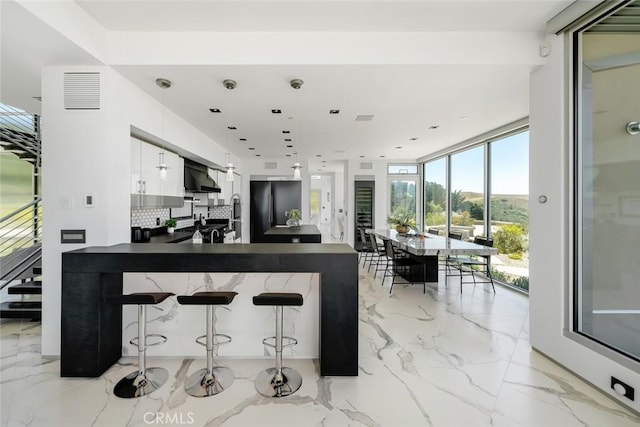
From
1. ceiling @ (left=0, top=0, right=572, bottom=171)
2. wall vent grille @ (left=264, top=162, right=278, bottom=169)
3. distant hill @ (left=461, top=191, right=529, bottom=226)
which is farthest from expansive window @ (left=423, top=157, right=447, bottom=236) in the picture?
wall vent grille @ (left=264, top=162, right=278, bottom=169)

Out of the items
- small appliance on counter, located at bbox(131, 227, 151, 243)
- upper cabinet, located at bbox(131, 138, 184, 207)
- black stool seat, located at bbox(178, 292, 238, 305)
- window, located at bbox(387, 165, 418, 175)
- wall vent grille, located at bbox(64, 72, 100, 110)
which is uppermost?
window, located at bbox(387, 165, 418, 175)

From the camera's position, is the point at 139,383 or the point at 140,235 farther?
the point at 140,235

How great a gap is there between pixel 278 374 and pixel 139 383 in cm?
112

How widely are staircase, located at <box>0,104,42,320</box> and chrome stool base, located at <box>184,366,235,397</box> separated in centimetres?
273

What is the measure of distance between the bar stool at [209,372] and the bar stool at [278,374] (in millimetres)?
273

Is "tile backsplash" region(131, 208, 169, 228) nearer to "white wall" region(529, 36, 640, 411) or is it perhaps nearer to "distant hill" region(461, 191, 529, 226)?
"white wall" region(529, 36, 640, 411)

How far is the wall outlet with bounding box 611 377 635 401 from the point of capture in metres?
2.04

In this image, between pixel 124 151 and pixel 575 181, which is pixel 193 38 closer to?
pixel 124 151

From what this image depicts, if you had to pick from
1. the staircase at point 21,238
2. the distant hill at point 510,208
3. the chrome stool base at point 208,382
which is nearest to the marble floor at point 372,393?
the chrome stool base at point 208,382

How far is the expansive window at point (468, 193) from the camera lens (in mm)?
6176

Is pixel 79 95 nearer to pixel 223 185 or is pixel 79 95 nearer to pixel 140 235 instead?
pixel 140 235

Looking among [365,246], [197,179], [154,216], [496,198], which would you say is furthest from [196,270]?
[496,198]

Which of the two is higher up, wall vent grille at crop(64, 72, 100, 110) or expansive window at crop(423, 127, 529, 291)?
wall vent grille at crop(64, 72, 100, 110)

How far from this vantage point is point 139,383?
2.33 meters
